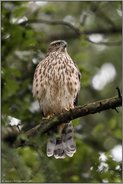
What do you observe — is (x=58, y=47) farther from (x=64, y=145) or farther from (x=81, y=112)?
(x=81, y=112)

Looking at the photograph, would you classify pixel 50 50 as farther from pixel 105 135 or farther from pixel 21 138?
pixel 21 138

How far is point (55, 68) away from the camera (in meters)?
8.62

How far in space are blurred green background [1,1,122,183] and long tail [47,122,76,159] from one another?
164 mm

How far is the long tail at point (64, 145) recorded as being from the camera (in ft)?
27.4

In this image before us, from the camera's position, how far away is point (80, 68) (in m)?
9.46

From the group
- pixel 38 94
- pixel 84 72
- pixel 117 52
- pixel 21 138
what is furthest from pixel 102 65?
pixel 21 138

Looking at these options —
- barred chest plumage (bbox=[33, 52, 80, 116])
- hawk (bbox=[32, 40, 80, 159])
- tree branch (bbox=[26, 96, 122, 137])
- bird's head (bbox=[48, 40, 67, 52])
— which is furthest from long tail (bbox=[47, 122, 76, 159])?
tree branch (bbox=[26, 96, 122, 137])

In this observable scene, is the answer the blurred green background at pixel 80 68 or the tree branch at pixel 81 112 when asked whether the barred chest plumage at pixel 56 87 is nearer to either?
the blurred green background at pixel 80 68

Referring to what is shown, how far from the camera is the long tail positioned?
8.35 meters

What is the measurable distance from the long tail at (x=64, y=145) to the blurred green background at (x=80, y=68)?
0.54 ft

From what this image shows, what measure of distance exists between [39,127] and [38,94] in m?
2.23

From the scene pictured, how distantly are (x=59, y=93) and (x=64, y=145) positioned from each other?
760 mm

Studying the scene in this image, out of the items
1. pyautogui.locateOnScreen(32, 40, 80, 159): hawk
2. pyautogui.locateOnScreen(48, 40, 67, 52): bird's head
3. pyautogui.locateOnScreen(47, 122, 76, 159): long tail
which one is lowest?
pyautogui.locateOnScreen(47, 122, 76, 159): long tail

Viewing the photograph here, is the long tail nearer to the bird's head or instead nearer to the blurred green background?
the blurred green background
